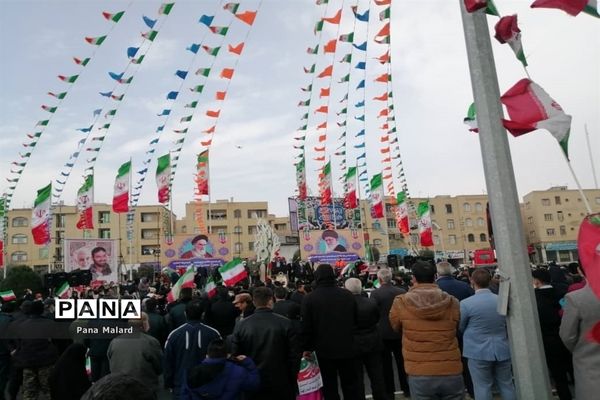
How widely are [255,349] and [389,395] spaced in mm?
2919

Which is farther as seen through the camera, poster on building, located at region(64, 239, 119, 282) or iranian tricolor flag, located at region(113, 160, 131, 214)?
iranian tricolor flag, located at region(113, 160, 131, 214)

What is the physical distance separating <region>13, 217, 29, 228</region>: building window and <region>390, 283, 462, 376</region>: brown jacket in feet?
238

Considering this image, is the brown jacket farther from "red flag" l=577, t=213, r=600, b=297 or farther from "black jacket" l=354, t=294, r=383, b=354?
"red flag" l=577, t=213, r=600, b=297

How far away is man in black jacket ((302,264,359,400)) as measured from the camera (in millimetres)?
5633

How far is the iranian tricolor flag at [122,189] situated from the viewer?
19.5 m

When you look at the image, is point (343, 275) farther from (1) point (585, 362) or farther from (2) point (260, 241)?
(1) point (585, 362)

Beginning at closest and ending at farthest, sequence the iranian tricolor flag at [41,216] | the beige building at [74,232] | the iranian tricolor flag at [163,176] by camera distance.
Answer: the iranian tricolor flag at [41,216] → the iranian tricolor flag at [163,176] → the beige building at [74,232]

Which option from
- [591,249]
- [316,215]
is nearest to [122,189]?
[591,249]

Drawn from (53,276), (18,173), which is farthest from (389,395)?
(18,173)

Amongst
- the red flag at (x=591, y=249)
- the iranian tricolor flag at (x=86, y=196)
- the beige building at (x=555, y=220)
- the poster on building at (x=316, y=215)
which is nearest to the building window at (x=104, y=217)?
the poster on building at (x=316, y=215)

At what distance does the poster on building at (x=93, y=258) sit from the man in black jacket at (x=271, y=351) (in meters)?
15.2

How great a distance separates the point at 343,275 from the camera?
20.5 meters

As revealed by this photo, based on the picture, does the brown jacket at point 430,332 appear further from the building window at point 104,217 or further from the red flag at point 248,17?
the building window at point 104,217

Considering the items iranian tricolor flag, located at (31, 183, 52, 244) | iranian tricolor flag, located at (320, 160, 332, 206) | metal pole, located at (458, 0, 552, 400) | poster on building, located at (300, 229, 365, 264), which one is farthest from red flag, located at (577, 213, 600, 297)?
poster on building, located at (300, 229, 365, 264)
